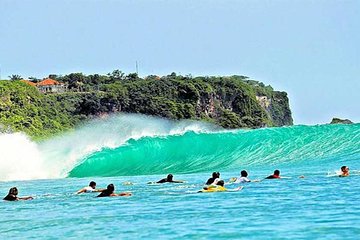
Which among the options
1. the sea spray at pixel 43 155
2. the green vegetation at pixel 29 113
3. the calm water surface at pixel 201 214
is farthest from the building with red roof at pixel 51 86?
the calm water surface at pixel 201 214

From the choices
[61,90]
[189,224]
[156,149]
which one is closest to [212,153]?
[156,149]

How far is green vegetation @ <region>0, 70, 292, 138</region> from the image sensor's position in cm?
8969

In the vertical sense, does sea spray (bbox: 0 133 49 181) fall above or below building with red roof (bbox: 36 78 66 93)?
below

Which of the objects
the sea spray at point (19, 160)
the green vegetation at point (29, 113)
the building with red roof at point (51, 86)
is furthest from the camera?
the building with red roof at point (51, 86)

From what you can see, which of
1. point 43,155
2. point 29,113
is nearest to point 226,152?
point 43,155

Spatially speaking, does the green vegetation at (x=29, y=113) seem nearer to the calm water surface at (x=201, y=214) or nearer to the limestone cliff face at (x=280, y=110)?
the calm water surface at (x=201, y=214)

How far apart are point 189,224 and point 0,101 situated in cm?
7602

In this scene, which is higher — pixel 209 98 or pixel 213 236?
pixel 209 98

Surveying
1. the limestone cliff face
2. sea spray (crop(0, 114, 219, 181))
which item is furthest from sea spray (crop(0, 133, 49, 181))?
the limestone cliff face

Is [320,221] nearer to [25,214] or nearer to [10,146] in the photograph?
[25,214]

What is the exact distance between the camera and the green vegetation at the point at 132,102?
89.7 m

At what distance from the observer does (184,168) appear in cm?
3719

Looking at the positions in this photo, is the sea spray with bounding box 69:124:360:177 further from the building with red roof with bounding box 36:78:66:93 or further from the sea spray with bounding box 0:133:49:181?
the building with red roof with bounding box 36:78:66:93

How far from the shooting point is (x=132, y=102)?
11819 centimetres
